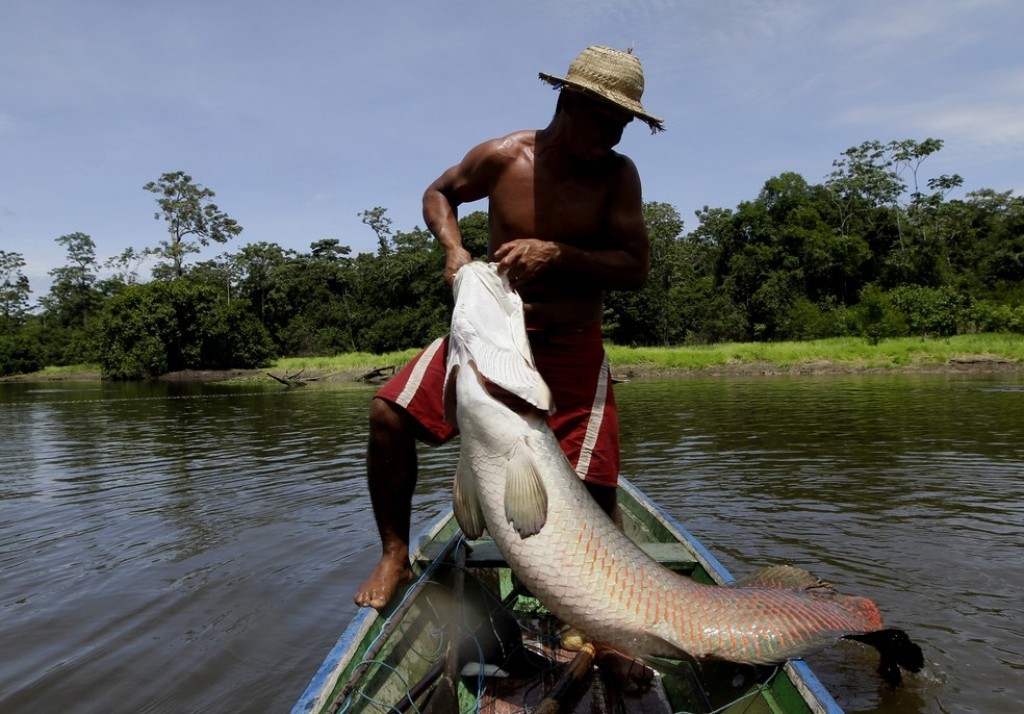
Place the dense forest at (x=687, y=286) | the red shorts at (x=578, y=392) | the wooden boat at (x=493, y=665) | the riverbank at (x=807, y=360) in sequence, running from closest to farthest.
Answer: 1. the wooden boat at (x=493, y=665)
2. the red shorts at (x=578, y=392)
3. the riverbank at (x=807, y=360)
4. the dense forest at (x=687, y=286)

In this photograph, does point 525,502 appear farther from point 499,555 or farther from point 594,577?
point 499,555

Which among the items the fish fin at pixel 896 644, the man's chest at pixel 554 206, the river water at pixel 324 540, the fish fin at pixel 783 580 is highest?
the man's chest at pixel 554 206

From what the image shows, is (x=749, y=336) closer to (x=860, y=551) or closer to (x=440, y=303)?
(x=440, y=303)

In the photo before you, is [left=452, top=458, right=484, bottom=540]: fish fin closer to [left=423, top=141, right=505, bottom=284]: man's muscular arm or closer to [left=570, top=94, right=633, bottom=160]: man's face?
[left=423, top=141, right=505, bottom=284]: man's muscular arm

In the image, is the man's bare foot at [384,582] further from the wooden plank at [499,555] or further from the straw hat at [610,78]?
the straw hat at [610,78]

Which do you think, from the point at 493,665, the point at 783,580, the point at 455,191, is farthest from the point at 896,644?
the point at 455,191

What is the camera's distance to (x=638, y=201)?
3.16 m

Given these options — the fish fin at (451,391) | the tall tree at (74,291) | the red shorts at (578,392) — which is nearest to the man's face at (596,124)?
the red shorts at (578,392)

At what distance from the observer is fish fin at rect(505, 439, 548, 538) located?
225 centimetres

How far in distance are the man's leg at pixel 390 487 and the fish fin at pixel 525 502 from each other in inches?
30.5

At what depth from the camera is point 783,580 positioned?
2.66m

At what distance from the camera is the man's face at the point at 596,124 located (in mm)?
2855

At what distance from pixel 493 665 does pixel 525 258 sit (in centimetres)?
163

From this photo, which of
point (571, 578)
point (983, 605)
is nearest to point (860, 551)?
point (983, 605)
